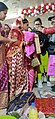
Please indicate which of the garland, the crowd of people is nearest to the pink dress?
the crowd of people

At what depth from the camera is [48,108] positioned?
4.32 ft

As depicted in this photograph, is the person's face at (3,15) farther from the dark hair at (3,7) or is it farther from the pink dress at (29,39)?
the pink dress at (29,39)

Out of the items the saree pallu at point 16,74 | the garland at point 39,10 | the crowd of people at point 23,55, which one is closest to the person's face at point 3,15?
the crowd of people at point 23,55

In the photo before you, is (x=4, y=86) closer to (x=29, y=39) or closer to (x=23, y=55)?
(x=23, y=55)

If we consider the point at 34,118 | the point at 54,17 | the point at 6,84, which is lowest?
the point at 6,84

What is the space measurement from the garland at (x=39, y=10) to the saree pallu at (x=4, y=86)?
0.36m

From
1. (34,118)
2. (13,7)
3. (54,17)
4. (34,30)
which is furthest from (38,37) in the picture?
(34,118)

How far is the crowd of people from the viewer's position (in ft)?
5.10

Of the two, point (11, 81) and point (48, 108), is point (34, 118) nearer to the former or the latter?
point (48, 108)

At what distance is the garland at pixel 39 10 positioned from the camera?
157 cm

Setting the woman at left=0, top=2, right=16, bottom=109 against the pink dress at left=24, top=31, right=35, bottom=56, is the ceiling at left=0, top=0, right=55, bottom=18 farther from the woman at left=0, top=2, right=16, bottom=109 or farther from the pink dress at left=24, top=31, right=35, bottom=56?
the pink dress at left=24, top=31, right=35, bottom=56

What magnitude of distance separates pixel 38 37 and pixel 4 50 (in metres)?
0.27

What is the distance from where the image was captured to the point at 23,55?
1.63 m

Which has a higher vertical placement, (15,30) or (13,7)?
(13,7)
